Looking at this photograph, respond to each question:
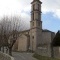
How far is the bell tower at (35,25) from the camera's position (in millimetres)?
82000

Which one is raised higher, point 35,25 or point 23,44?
point 35,25

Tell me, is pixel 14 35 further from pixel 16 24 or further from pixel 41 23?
pixel 41 23

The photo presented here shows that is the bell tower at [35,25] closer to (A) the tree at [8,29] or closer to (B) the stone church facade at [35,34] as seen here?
(B) the stone church facade at [35,34]

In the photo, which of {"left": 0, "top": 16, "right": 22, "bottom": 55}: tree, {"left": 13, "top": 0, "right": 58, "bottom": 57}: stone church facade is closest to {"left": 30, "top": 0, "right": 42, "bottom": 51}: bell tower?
{"left": 13, "top": 0, "right": 58, "bottom": 57}: stone church facade

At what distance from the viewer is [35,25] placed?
3278 inches

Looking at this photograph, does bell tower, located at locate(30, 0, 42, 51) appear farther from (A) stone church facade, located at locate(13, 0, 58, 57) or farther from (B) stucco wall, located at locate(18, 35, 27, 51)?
(B) stucco wall, located at locate(18, 35, 27, 51)

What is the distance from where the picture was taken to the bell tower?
82.0 meters

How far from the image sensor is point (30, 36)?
281 feet

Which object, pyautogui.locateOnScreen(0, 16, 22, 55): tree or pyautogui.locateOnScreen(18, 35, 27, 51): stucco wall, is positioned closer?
pyautogui.locateOnScreen(0, 16, 22, 55): tree

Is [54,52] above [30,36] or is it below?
below

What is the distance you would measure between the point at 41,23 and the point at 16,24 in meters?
32.7

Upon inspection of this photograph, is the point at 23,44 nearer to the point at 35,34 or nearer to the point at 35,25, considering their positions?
the point at 35,34

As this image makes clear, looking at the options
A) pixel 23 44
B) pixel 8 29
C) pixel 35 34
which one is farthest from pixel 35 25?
pixel 8 29

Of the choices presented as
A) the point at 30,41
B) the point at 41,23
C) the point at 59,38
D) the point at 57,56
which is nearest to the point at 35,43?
the point at 30,41
